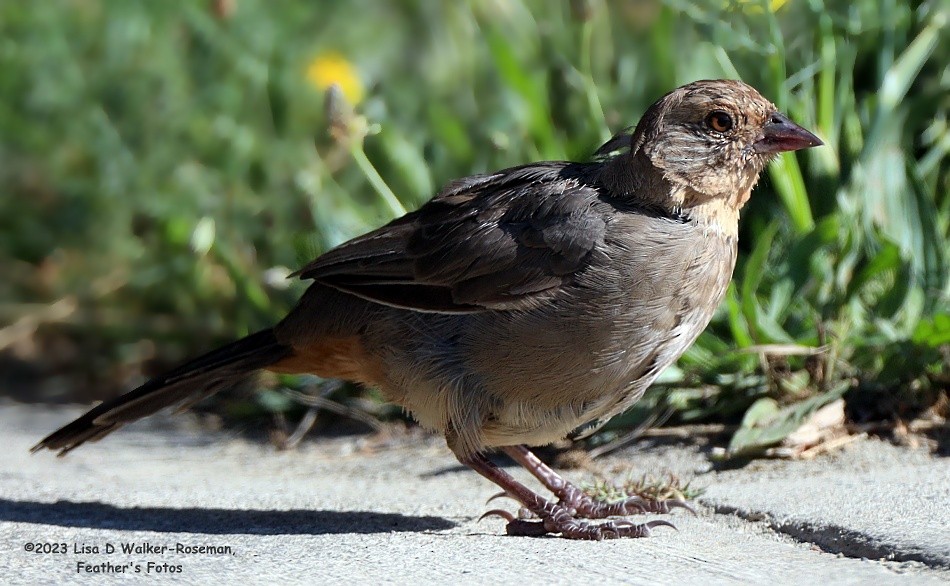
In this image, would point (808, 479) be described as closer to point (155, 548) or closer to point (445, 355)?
point (445, 355)

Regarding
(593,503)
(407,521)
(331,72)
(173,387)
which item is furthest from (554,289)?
(331,72)

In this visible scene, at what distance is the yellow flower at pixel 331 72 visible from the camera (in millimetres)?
6205

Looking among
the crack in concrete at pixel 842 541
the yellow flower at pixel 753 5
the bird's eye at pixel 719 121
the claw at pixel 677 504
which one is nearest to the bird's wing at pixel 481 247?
the bird's eye at pixel 719 121

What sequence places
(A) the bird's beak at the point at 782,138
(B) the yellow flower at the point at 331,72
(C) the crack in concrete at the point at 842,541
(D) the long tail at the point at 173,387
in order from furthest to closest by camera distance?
1. (B) the yellow flower at the point at 331,72
2. (D) the long tail at the point at 173,387
3. (A) the bird's beak at the point at 782,138
4. (C) the crack in concrete at the point at 842,541

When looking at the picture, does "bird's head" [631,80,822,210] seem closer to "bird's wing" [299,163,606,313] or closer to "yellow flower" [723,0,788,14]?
"bird's wing" [299,163,606,313]

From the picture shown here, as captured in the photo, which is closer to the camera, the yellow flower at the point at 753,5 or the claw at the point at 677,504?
the claw at the point at 677,504

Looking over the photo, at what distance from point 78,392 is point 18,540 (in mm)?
2951

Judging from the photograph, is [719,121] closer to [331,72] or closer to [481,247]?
[481,247]

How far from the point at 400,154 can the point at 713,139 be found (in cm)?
218

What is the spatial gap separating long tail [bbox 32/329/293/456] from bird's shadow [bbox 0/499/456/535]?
1.06ft

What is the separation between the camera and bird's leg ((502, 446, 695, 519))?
3.66 m

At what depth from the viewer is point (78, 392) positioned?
20.4 feet

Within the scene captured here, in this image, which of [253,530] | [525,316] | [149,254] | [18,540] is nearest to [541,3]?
[149,254]

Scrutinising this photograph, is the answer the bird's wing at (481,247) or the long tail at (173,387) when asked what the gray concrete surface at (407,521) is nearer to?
the long tail at (173,387)
